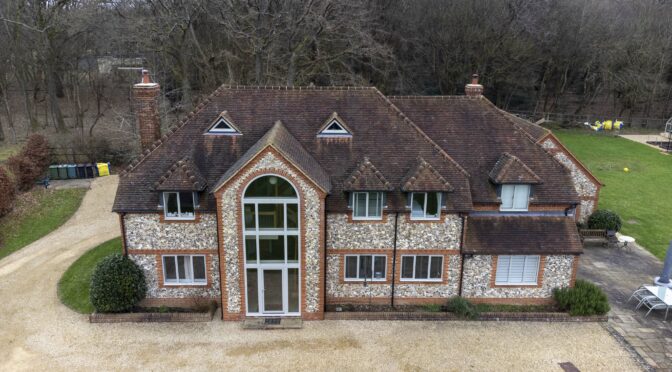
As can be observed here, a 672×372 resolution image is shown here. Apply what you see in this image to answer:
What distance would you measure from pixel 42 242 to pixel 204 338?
14799 mm

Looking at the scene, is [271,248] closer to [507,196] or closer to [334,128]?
[334,128]

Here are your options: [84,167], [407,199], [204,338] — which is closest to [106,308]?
[204,338]

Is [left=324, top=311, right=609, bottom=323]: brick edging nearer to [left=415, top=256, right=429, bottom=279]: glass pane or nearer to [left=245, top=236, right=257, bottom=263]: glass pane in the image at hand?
[left=415, top=256, right=429, bottom=279]: glass pane

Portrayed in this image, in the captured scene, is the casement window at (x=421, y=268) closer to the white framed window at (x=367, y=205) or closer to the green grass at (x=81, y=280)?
the white framed window at (x=367, y=205)

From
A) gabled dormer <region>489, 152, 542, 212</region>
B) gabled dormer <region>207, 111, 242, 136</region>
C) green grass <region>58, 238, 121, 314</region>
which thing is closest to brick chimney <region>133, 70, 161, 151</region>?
gabled dormer <region>207, 111, 242, 136</region>

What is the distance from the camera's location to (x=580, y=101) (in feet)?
220

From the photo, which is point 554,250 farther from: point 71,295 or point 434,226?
point 71,295

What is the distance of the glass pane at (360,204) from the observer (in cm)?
2072

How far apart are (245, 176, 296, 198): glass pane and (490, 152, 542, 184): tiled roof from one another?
916cm

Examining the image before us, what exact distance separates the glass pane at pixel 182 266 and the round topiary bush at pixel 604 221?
76.8 ft

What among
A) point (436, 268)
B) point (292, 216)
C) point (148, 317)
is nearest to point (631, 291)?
point (436, 268)

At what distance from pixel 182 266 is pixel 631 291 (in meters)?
21.1

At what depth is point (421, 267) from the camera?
21.7 meters

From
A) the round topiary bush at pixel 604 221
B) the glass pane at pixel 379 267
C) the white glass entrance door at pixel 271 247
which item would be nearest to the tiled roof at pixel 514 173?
the glass pane at pixel 379 267
